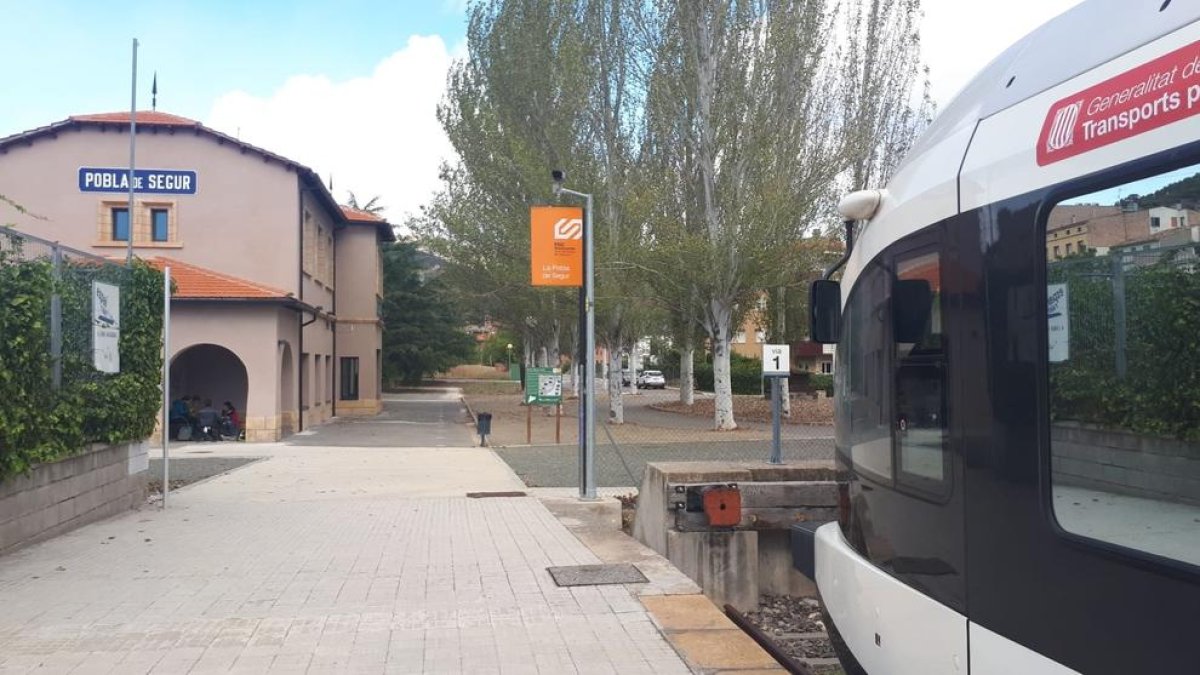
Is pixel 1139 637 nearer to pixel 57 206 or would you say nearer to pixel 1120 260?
pixel 1120 260

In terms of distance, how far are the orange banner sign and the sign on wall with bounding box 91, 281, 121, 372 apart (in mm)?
4798

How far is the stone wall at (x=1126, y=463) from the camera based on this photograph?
7.82ft

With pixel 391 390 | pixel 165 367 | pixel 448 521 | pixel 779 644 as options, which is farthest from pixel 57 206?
pixel 391 390

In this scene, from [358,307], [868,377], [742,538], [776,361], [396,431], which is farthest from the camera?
[358,307]

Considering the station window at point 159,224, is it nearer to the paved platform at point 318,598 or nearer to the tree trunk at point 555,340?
the tree trunk at point 555,340

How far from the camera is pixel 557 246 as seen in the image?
12477 millimetres

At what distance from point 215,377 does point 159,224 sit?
4.68 meters

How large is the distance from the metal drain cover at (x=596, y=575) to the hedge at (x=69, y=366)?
15.0ft

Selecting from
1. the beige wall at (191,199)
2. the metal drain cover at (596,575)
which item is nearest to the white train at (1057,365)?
the metal drain cover at (596,575)

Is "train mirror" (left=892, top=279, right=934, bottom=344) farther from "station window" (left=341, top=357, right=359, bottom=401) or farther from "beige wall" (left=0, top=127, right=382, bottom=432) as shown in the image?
"station window" (left=341, top=357, right=359, bottom=401)

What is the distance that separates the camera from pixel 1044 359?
9.10ft

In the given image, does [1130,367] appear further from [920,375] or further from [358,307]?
[358,307]

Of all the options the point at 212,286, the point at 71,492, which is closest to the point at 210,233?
the point at 212,286

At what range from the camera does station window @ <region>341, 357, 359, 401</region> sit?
38750 millimetres
